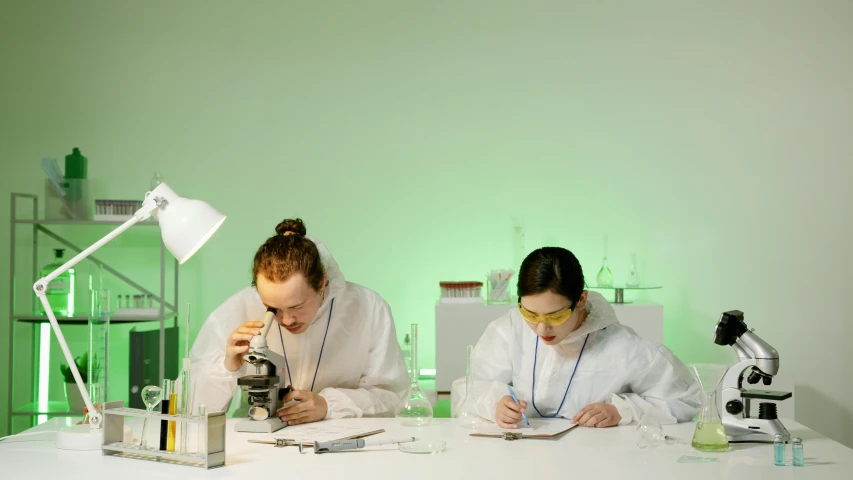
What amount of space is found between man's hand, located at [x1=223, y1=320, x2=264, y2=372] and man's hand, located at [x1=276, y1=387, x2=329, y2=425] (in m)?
0.19

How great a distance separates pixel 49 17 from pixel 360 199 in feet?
6.37

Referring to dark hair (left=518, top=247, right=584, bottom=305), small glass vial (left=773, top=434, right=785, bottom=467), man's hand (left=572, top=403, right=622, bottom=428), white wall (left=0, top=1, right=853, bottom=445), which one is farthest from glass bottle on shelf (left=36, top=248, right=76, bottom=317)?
small glass vial (left=773, top=434, right=785, bottom=467)

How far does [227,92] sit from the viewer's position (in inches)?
180

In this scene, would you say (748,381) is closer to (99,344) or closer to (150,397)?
(150,397)

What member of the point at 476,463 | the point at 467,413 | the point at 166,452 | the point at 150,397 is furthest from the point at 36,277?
the point at 476,463

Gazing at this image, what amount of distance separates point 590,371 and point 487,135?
82.2 inches

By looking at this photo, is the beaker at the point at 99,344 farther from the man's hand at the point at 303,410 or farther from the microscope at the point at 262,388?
the man's hand at the point at 303,410

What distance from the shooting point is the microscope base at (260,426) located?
2404mm

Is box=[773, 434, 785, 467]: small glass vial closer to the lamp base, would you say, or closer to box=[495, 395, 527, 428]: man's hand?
box=[495, 395, 527, 428]: man's hand

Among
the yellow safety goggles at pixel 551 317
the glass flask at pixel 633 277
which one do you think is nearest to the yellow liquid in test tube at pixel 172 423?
the yellow safety goggles at pixel 551 317

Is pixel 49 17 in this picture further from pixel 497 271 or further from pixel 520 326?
pixel 520 326

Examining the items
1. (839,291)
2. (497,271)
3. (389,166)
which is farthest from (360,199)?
(839,291)

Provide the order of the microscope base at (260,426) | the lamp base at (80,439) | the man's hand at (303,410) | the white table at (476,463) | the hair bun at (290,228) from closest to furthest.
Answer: the white table at (476,463) < the lamp base at (80,439) < the microscope base at (260,426) < the man's hand at (303,410) < the hair bun at (290,228)

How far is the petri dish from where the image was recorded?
7.02ft
